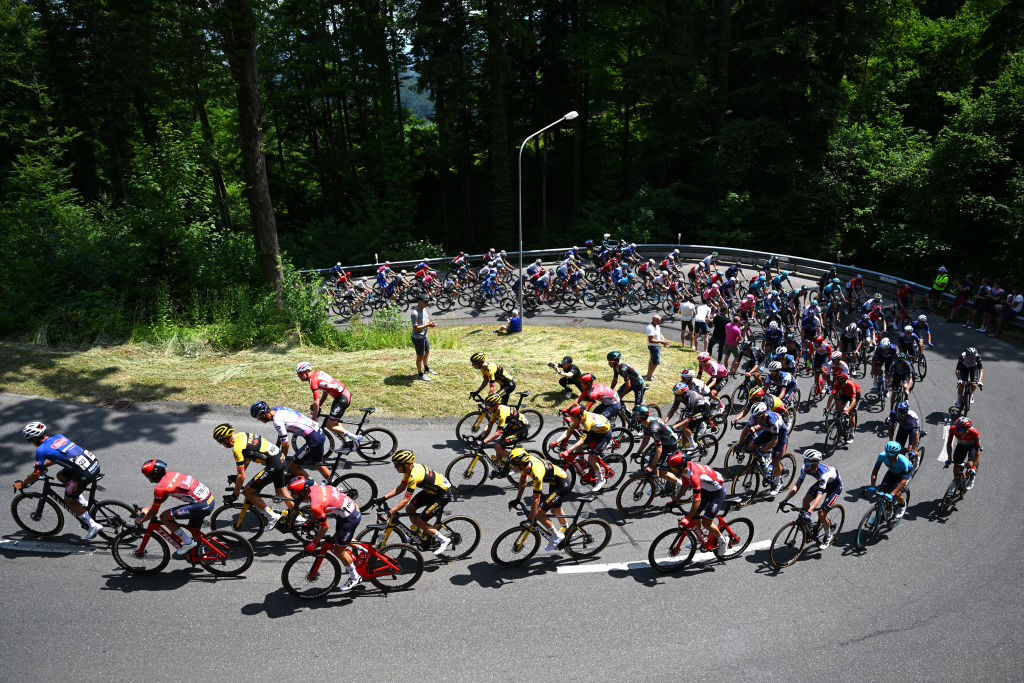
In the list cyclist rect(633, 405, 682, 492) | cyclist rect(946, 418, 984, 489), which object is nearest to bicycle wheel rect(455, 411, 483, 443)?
cyclist rect(633, 405, 682, 492)

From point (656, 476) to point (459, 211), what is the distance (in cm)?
3880

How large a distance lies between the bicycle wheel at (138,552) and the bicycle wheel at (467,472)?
4590mm

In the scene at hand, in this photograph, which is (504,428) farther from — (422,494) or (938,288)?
(938,288)

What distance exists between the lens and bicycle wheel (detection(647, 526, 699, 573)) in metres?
9.25

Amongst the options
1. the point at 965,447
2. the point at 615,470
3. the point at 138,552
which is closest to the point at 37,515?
the point at 138,552

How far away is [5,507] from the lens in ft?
34.3

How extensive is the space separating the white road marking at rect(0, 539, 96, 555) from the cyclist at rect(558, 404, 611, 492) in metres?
7.63

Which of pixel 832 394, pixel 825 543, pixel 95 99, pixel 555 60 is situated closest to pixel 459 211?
pixel 555 60

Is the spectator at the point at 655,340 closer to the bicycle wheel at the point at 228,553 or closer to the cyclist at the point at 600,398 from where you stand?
the cyclist at the point at 600,398

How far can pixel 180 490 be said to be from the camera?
27.9 feet

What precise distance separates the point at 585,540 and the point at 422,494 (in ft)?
8.77

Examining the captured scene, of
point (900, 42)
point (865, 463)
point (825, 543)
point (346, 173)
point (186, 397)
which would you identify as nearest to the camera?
point (825, 543)

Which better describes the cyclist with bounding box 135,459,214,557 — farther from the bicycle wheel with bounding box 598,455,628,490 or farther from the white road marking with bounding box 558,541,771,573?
the bicycle wheel with bounding box 598,455,628,490

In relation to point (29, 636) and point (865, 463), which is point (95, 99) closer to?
point (29, 636)
